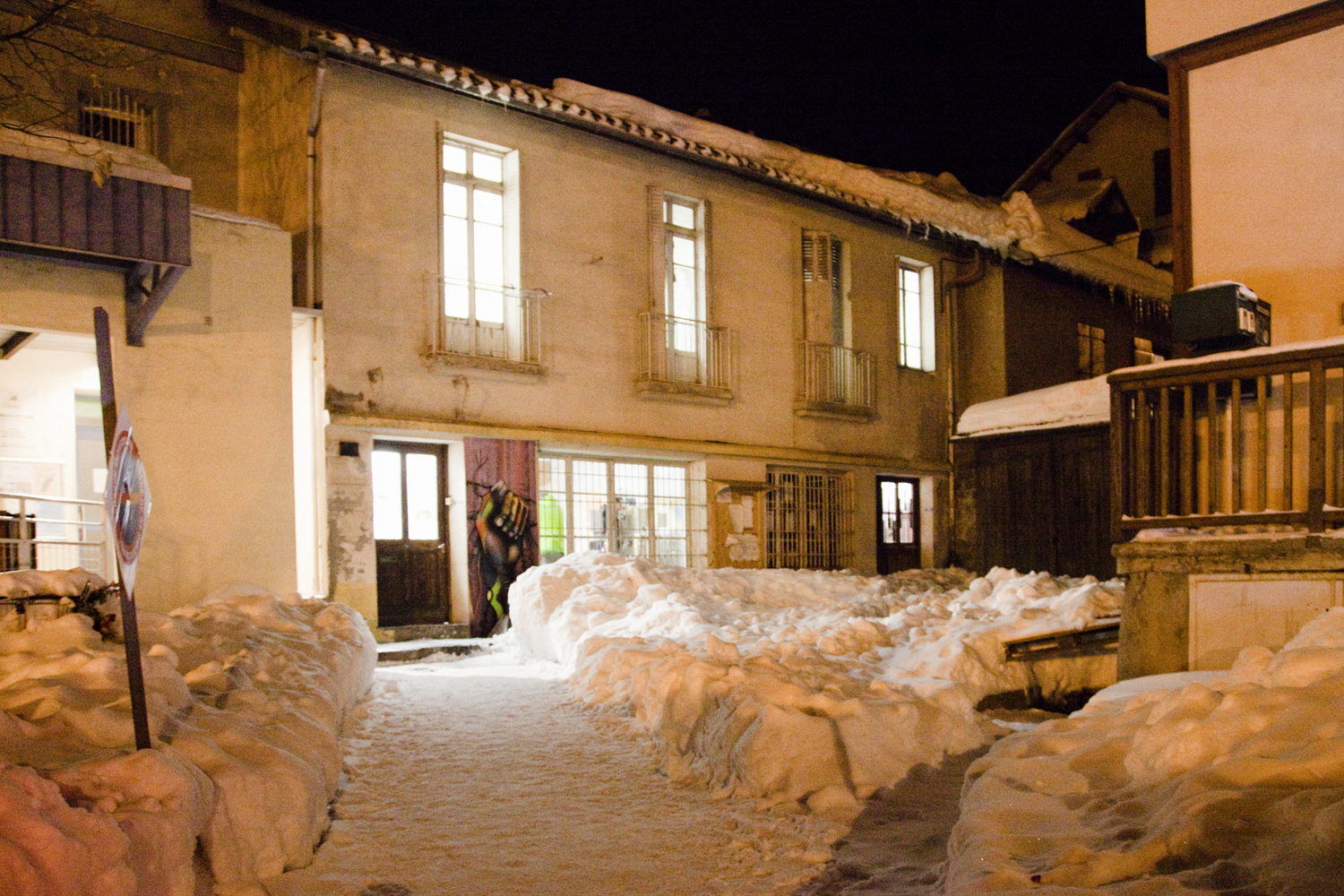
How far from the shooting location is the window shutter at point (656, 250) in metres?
14.6

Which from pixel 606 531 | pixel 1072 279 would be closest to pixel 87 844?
pixel 606 531

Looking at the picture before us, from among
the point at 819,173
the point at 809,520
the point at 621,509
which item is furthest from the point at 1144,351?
the point at 621,509

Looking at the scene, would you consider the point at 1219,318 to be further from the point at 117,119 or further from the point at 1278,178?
the point at 117,119

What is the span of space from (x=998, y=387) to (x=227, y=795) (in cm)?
1677

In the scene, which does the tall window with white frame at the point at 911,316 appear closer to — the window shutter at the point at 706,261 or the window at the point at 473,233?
the window shutter at the point at 706,261

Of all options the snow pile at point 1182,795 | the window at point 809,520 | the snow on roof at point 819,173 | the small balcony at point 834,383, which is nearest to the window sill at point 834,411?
the small balcony at point 834,383

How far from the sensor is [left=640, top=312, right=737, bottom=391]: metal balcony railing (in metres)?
14.4

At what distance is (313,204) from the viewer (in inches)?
460

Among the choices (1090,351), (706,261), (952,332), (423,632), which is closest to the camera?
(423,632)

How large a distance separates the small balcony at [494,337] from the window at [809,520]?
15.9 feet

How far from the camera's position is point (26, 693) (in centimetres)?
409

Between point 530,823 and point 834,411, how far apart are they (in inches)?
490

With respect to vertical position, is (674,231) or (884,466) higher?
(674,231)

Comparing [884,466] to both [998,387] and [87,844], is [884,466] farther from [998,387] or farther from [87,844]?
[87,844]
